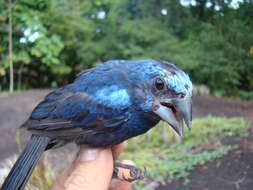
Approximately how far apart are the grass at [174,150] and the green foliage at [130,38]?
733 millimetres

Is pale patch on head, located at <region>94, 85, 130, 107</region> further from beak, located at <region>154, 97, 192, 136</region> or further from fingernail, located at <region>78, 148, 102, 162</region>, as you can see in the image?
fingernail, located at <region>78, 148, 102, 162</region>

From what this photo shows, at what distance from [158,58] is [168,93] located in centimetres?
327

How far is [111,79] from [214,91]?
6.71ft

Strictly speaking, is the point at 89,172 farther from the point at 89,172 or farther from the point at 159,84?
the point at 159,84

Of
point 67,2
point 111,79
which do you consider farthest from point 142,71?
point 67,2

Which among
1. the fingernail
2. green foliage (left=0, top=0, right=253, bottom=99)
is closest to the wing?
the fingernail

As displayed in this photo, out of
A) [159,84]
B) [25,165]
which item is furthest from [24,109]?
[159,84]

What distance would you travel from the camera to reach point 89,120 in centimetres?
208

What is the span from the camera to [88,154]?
2.11 m

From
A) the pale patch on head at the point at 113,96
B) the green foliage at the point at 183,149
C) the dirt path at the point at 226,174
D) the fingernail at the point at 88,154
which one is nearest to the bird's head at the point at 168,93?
the pale patch on head at the point at 113,96

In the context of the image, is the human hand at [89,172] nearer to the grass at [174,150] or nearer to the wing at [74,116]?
the wing at [74,116]

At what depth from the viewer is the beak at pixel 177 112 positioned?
5.85 feet

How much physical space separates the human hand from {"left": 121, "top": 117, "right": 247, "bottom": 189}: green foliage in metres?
1.54

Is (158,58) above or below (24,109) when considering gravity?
above
